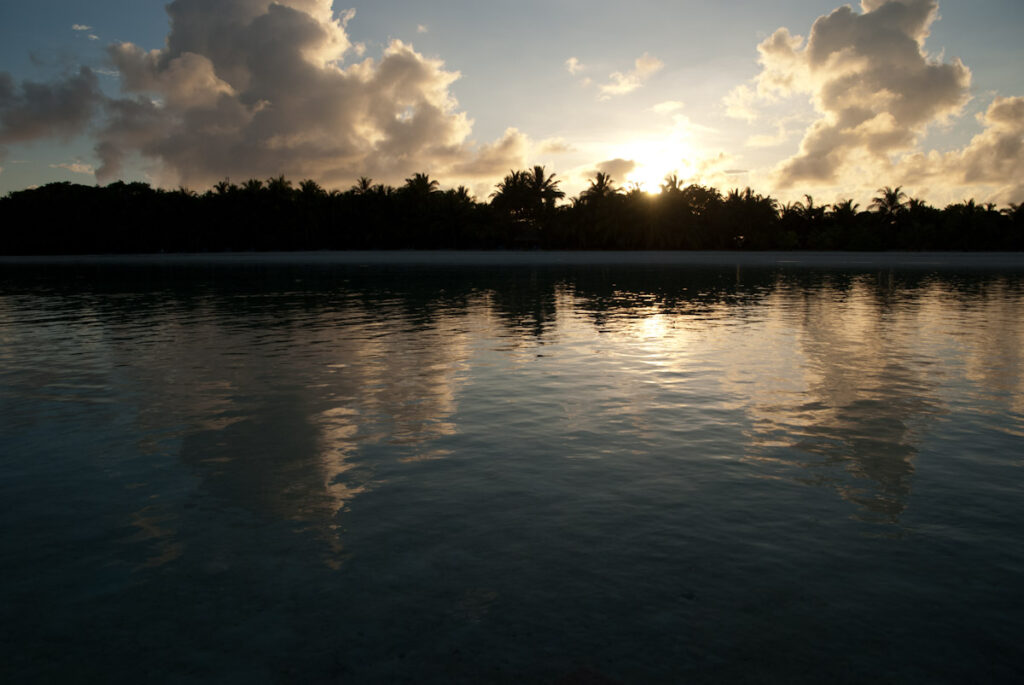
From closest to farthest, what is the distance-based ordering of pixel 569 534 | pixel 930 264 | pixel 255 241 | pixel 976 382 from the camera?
1. pixel 569 534
2. pixel 976 382
3. pixel 930 264
4. pixel 255 241

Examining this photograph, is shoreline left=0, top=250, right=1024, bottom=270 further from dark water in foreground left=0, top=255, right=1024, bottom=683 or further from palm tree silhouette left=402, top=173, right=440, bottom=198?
dark water in foreground left=0, top=255, right=1024, bottom=683

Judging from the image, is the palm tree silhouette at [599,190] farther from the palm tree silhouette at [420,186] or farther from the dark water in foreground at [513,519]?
the dark water in foreground at [513,519]

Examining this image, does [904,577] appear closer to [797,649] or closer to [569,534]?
[797,649]

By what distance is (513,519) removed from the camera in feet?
21.1

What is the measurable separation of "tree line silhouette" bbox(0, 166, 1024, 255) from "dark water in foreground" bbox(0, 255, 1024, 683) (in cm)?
7300

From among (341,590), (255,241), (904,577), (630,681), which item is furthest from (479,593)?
(255,241)

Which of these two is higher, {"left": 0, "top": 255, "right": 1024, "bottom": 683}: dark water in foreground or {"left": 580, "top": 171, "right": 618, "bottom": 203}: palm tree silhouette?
{"left": 580, "top": 171, "right": 618, "bottom": 203}: palm tree silhouette

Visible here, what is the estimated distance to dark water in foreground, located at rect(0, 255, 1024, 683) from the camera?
4.47m

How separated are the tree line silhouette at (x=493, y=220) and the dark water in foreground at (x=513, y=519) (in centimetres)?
7300

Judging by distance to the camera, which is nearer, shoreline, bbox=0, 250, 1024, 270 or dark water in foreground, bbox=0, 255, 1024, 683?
dark water in foreground, bbox=0, 255, 1024, 683

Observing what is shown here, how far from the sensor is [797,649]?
4.45m

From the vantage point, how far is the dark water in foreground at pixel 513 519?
4.47 metres

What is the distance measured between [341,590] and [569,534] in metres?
2.03

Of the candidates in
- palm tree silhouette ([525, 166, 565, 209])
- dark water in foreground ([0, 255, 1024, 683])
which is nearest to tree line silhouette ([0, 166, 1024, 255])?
palm tree silhouette ([525, 166, 565, 209])
